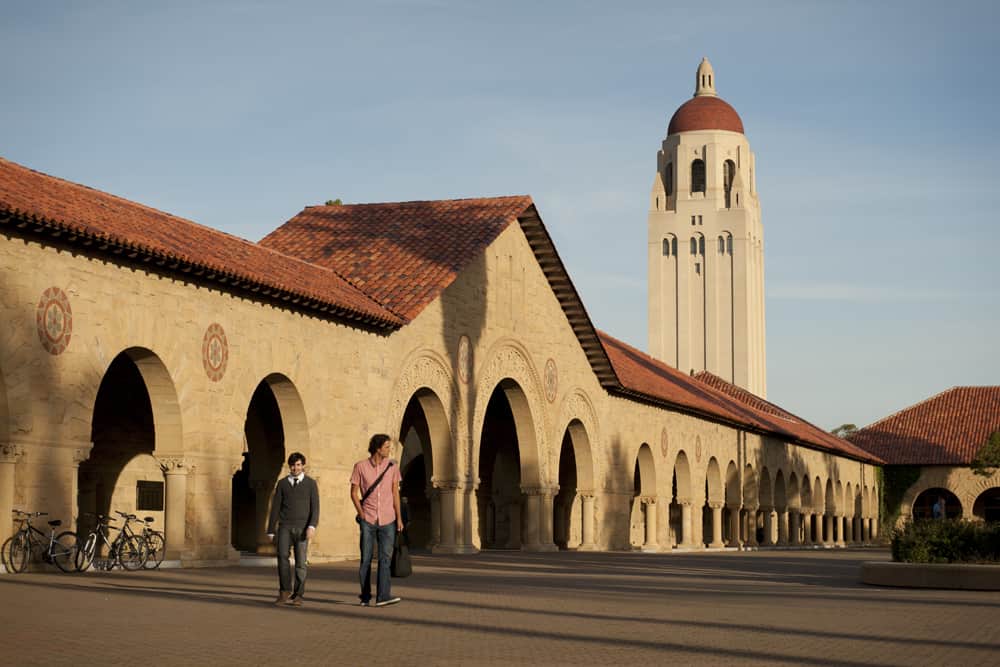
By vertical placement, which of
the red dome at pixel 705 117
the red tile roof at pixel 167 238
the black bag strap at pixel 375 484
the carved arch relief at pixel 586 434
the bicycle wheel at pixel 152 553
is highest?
the red dome at pixel 705 117

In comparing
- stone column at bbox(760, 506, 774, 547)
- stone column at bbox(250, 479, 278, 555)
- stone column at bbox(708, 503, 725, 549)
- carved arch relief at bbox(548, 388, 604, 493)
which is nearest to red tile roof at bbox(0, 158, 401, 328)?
stone column at bbox(250, 479, 278, 555)

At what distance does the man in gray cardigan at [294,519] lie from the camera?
1408 centimetres

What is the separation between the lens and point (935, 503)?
2864 inches

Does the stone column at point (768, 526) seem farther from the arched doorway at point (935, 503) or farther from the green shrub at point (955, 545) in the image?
the green shrub at point (955, 545)

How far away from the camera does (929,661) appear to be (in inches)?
392

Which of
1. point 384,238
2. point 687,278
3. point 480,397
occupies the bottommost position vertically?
point 480,397

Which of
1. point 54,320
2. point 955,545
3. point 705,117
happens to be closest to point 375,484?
point 54,320

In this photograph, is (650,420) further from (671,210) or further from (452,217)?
(671,210)

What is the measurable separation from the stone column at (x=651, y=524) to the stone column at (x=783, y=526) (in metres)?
17.7

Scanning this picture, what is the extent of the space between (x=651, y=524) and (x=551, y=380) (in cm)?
940

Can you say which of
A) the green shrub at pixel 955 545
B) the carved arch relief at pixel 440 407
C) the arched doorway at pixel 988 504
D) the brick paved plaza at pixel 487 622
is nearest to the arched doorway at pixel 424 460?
the carved arch relief at pixel 440 407

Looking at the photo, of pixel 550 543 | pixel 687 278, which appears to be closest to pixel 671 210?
pixel 687 278

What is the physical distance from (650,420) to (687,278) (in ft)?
231

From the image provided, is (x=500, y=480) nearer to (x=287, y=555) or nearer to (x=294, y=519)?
(x=294, y=519)
